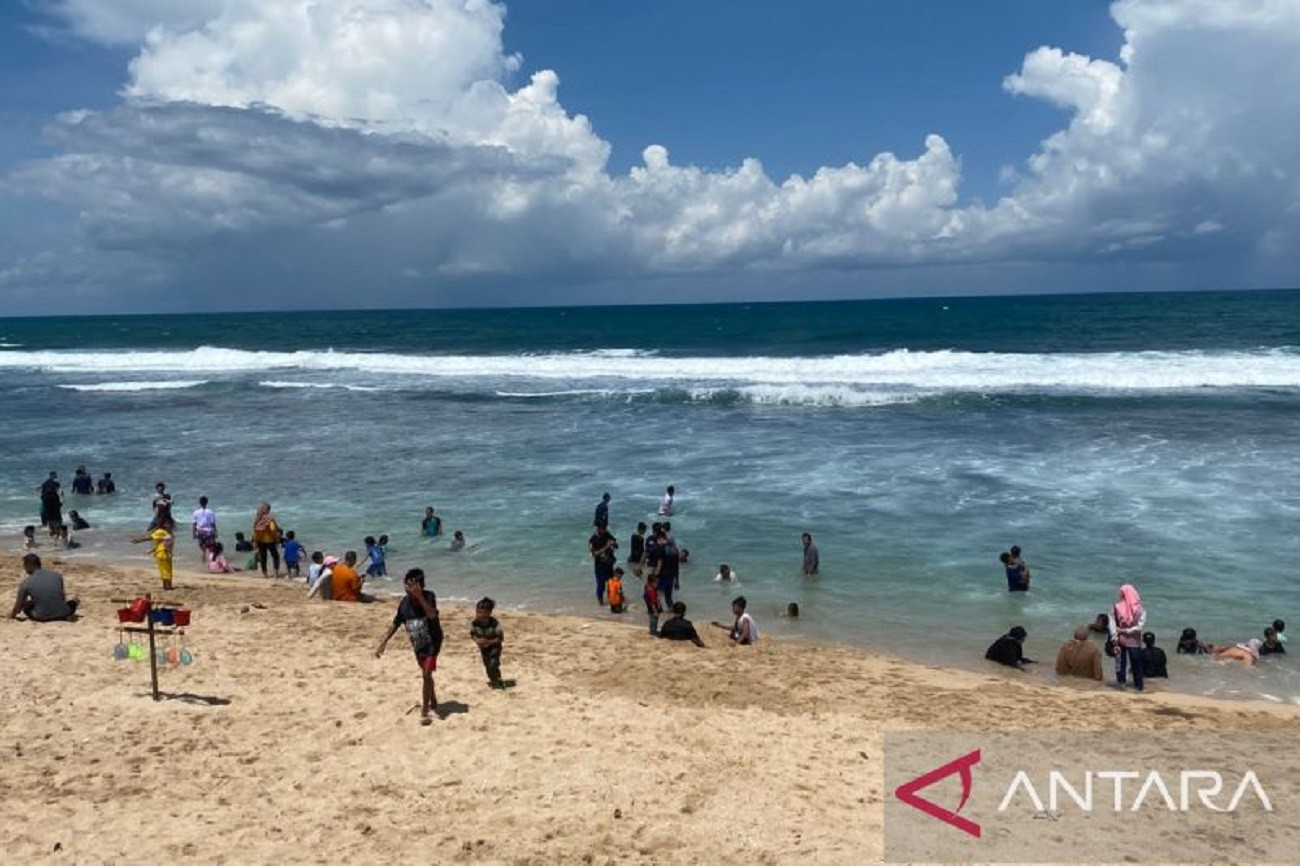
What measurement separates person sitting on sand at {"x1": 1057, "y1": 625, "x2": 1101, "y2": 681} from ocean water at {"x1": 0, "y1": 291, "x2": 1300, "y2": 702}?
577 mm

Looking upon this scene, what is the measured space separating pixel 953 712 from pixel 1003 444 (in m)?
20.3

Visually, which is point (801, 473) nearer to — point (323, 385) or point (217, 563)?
point (217, 563)

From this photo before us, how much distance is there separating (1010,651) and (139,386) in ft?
174

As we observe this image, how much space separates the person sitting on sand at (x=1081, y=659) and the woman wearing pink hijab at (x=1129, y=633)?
30 centimetres

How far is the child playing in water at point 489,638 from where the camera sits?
10984 millimetres

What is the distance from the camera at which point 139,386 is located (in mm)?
53625

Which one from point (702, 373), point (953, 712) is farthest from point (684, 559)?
point (702, 373)

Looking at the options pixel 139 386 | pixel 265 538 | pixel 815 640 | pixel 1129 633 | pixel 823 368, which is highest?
pixel 823 368

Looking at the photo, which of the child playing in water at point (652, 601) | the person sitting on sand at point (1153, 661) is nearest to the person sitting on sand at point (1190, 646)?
the person sitting on sand at point (1153, 661)

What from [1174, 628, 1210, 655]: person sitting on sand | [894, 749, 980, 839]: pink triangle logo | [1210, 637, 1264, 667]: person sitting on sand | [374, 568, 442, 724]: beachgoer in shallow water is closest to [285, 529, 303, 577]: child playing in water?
[374, 568, 442, 724]: beachgoer in shallow water

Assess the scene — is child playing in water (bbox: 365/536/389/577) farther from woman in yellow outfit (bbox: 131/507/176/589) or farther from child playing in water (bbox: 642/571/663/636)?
child playing in water (bbox: 642/571/663/636)

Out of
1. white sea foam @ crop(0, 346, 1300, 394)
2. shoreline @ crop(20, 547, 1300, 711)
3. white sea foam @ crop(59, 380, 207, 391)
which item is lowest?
shoreline @ crop(20, 547, 1300, 711)

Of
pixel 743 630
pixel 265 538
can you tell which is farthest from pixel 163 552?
pixel 743 630

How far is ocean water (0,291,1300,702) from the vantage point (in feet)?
53.2
